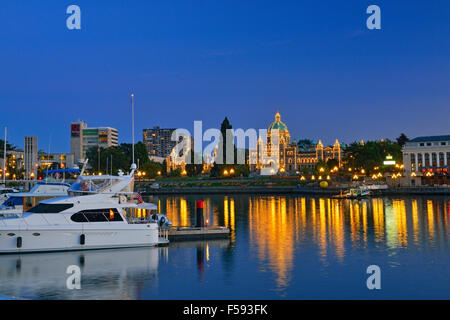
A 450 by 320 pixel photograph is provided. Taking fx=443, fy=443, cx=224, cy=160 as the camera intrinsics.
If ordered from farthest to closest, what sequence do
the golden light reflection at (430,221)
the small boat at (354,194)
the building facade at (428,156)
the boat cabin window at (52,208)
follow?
the building facade at (428,156) → the small boat at (354,194) → the golden light reflection at (430,221) → the boat cabin window at (52,208)

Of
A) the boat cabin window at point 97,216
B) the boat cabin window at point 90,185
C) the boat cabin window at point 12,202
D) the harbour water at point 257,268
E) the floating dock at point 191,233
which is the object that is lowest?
the harbour water at point 257,268

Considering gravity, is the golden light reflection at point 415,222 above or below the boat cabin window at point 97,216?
below

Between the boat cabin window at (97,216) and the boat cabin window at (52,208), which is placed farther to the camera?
the boat cabin window at (97,216)

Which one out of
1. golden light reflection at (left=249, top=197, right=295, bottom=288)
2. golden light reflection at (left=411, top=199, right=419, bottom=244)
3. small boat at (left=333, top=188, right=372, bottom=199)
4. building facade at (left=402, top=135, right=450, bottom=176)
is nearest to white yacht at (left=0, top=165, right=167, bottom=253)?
golden light reflection at (left=249, top=197, right=295, bottom=288)

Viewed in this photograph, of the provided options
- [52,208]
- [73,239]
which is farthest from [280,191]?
[52,208]

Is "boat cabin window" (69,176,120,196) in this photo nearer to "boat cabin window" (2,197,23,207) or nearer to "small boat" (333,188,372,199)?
"boat cabin window" (2,197,23,207)

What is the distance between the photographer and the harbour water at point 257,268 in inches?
1064

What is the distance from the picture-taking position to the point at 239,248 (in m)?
41.2

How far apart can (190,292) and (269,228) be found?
1139 inches

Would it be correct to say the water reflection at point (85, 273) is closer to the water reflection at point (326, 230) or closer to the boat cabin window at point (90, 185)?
the boat cabin window at point (90, 185)

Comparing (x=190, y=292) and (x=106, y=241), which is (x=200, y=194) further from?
(x=190, y=292)

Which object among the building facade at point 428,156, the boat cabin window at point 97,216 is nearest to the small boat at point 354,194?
the building facade at point 428,156
